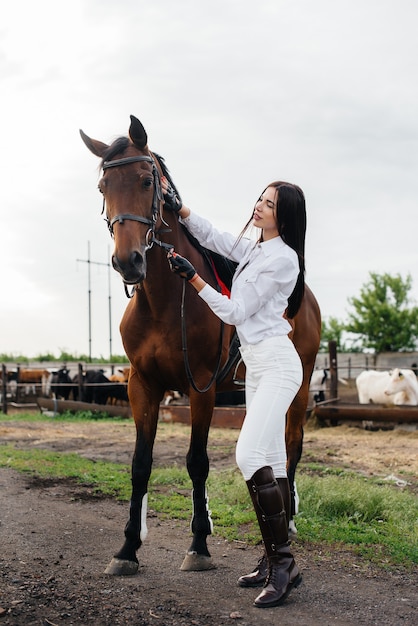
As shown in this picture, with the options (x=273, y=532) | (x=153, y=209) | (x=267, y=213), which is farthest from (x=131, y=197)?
(x=273, y=532)

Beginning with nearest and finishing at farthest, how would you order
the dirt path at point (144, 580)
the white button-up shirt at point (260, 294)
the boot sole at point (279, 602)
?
the dirt path at point (144, 580) < the boot sole at point (279, 602) < the white button-up shirt at point (260, 294)

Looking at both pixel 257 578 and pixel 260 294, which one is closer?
pixel 260 294

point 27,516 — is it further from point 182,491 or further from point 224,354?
point 224,354

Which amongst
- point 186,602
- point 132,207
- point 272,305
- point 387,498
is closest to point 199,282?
point 272,305

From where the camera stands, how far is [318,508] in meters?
5.15

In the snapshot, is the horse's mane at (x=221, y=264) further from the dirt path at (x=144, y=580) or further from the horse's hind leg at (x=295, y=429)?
the dirt path at (x=144, y=580)

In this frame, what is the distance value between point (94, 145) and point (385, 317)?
3751 cm

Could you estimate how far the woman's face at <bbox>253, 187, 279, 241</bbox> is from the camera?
3.47m

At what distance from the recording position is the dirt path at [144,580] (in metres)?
3.03

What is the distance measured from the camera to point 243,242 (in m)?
4.19

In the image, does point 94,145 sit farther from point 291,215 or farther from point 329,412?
point 329,412

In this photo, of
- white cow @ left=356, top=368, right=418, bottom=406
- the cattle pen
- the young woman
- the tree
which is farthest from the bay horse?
the tree

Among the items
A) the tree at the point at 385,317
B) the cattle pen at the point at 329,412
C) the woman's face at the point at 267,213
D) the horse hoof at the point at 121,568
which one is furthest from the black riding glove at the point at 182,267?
the tree at the point at 385,317

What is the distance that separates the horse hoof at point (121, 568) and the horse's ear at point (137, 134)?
2.43m
